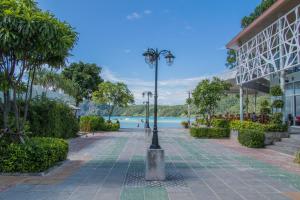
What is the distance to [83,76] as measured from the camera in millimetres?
40625

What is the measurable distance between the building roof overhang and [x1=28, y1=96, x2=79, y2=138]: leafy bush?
40.3 ft

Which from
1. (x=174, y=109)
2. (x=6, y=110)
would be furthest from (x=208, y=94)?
(x=174, y=109)

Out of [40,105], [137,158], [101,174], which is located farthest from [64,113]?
[101,174]

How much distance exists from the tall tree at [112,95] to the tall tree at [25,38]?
89.9 feet

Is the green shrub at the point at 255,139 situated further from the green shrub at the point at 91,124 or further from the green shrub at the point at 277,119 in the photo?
the green shrub at the point at 91,124

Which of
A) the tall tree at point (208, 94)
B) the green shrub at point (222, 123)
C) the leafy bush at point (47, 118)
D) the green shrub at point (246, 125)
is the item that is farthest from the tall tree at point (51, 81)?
the green shrub at point (246, 125)

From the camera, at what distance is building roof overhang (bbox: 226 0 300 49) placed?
16812mm

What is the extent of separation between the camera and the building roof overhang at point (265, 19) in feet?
55.2

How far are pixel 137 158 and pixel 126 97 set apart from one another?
2589cm

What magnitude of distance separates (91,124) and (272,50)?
17.7 meters

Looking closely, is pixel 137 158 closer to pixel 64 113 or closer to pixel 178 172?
pixel 178 172

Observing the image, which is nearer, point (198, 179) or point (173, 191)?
point (173, 191)

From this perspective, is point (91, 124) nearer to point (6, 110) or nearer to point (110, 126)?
point (110, 126)

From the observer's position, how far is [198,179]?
8422 millimetres
